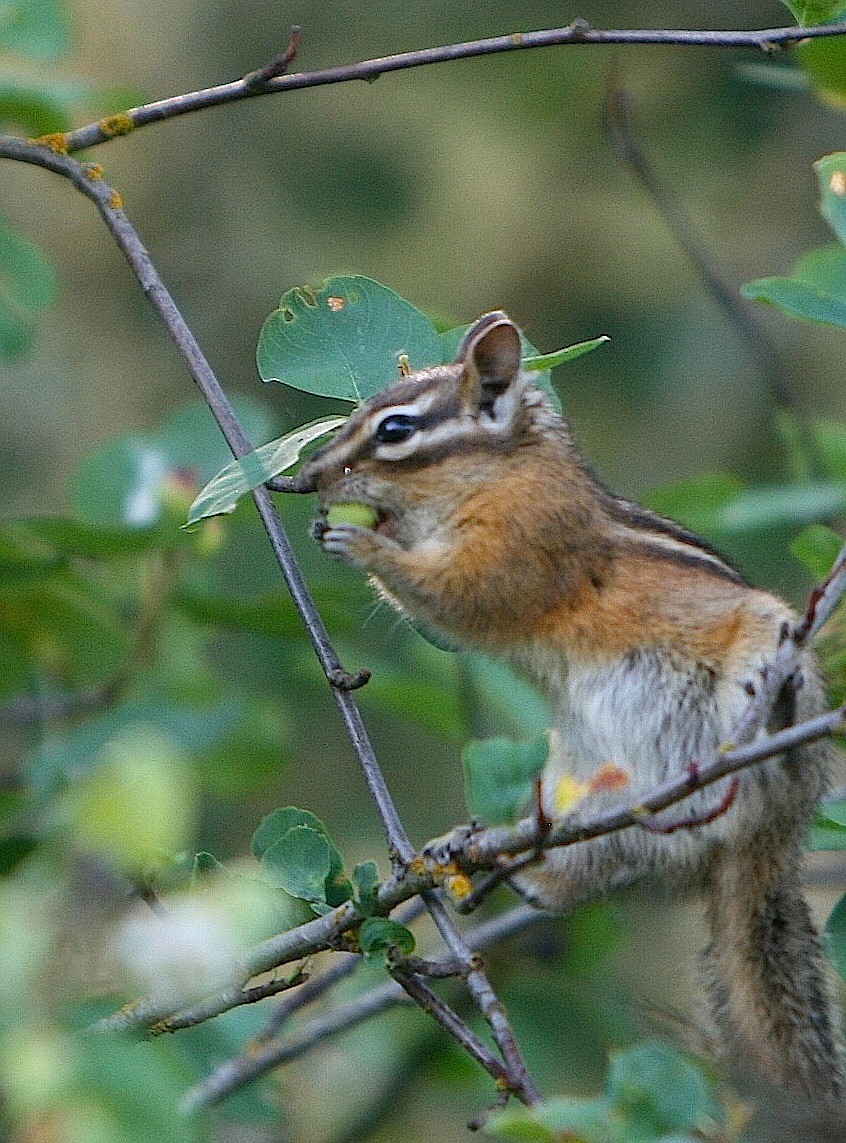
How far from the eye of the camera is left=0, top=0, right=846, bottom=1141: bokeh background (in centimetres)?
584

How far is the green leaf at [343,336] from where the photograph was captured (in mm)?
1913

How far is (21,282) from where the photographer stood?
9.48 ft

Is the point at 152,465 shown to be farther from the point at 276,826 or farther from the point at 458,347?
the point at 276,826

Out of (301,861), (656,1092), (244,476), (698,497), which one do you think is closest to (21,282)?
(698,497)

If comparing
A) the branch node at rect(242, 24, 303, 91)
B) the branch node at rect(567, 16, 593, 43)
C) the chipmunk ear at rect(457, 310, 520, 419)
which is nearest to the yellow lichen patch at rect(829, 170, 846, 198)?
the branch node at rect(567, 16, 593, 43)

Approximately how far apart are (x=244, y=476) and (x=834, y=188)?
0.82 metres

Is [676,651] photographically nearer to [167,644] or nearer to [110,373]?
[167,644]

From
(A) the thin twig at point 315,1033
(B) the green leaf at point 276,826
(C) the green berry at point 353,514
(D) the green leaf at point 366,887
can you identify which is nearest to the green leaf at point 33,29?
(C) the green berry at point 353,514

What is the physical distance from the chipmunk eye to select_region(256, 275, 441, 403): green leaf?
0.32 meters

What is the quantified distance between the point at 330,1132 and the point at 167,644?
3.72ft

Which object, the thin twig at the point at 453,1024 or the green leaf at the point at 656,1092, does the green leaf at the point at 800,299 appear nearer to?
the thin twig at the point at 453,1024

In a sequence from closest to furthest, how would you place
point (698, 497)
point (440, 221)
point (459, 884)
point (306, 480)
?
1. point (459, 884)
2. point (306, 480)
3. point (698, 497)
4. point (440, 221)

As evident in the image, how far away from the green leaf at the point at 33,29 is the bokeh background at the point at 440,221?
240 cm

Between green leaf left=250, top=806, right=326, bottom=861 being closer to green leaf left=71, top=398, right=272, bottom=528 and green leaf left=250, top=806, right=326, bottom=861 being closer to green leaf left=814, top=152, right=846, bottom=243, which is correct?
green leaf left=814, top=152, right=846, bottom=243
